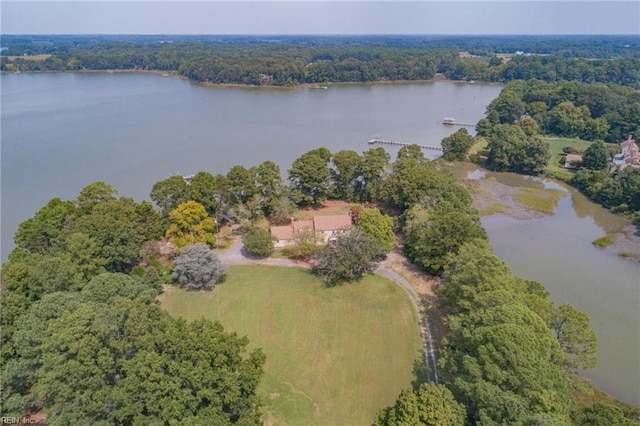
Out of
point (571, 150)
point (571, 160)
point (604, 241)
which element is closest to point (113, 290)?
point (604, 241)

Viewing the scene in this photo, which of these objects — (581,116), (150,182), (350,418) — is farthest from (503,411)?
(581,116)

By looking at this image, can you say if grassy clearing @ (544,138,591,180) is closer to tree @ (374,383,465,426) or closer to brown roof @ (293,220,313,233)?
brown roof @ (293,220,313,233)

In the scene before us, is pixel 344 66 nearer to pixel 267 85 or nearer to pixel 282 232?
pixel 267 85

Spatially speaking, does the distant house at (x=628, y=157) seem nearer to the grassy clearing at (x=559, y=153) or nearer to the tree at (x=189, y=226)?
the grassy clearing at (x=559, y=153)

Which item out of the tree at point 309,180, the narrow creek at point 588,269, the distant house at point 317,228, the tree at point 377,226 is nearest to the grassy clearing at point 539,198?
the narrow creek at point 588,269

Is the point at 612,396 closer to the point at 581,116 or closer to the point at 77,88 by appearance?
the point at 581,116

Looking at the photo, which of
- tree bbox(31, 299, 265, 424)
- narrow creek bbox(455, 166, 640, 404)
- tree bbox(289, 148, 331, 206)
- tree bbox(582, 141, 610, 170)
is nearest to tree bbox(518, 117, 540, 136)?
tree bbox(582, 141, 610, 170)
